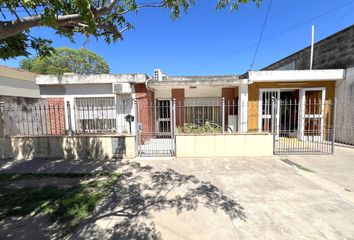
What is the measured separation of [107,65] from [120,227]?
32771mm

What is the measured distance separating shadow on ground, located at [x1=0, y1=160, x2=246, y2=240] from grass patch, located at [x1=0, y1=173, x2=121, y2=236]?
0.16 m

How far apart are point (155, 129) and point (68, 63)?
23.9m

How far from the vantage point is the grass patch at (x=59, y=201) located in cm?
302

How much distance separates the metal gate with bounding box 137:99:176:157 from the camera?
22.5 feet

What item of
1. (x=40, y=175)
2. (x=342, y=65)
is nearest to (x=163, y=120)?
(x=40, y=175)

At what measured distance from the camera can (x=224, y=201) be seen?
11.3ft

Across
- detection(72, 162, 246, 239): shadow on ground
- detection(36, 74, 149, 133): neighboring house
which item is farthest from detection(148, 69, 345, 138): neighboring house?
detection(72, 162, 246, 239): shadow on ground

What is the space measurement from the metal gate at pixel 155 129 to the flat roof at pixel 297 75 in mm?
4125

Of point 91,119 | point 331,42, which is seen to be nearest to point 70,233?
point 91,119

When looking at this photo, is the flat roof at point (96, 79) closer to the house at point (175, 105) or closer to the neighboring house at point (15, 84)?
the house at point (175, 105)

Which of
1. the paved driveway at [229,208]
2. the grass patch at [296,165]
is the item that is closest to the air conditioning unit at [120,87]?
the paved driveway at [229,208]

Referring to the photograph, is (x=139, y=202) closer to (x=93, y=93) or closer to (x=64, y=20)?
(x=64, y=20)

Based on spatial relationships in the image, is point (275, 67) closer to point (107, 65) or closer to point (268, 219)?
point (268, 219)

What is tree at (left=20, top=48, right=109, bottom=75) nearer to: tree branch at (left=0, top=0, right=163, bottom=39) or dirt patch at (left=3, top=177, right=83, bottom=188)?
dirt patch at (left=3, top=177, right=83, bottom=188)
